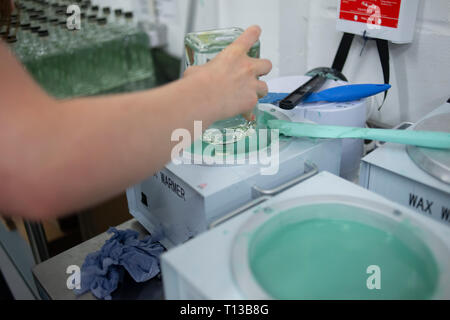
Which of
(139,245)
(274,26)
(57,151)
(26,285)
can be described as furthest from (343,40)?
(26,285)

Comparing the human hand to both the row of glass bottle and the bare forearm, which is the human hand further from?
the row of glass bottle

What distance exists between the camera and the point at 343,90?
0.77 m

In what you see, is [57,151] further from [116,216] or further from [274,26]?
[274,26]

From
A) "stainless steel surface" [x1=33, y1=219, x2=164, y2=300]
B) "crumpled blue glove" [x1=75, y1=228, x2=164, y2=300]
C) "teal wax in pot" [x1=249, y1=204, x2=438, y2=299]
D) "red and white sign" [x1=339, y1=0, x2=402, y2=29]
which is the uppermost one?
"red and white sign" [x1=339, y1=0, x2=402, y2=29]

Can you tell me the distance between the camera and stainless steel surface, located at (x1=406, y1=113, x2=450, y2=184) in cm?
59

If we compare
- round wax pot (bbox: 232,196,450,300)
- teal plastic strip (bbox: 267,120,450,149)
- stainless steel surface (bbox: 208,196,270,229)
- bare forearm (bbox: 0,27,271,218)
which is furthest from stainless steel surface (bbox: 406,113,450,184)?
bare forearm (bbox: 0,27,271,218)

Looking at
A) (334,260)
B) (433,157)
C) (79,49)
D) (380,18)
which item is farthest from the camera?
(79,49)

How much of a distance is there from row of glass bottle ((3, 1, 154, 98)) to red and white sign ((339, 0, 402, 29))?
0.95 meters

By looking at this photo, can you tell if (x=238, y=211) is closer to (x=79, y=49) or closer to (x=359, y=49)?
(x=359, y=49)

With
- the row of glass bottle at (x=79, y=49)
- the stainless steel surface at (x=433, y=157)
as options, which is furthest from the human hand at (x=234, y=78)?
the row of glass bottle at (x=79, y=49)

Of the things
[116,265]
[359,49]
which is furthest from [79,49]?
[116,265]

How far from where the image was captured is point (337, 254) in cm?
49

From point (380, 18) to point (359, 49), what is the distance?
0.12 meters

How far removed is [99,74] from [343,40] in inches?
41.3
